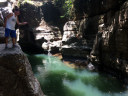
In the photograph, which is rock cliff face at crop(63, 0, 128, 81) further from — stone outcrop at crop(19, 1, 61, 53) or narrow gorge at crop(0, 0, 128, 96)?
stone outcrop at crop(19, 1, 61, 53)

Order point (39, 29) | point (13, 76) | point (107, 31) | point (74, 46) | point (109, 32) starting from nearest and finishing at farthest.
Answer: point (13, 76) < point (109, 32) < point (107, 31) < point (74, 46) < point (39, 29)

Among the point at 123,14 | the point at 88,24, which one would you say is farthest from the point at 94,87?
the point at 88,24

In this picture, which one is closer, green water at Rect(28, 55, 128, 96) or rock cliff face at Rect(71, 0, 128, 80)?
green water at Rect(28, 55, 128, 96)

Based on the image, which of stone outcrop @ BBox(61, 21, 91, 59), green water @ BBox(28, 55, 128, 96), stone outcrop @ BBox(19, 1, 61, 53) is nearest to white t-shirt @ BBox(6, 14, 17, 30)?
green water @ BBox(28, 55, 128, 96)

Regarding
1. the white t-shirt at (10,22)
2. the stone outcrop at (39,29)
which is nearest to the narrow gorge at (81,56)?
the stone outcrop at (39,29)

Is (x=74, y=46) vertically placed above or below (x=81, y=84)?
above

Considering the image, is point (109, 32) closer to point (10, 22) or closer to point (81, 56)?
point (81, 56)

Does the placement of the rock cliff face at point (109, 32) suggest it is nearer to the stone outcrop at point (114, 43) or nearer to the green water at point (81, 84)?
the stone outcrop at point (114, 43)

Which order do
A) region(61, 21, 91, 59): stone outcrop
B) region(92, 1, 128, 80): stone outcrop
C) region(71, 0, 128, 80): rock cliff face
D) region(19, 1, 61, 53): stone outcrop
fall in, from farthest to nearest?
1. region(19, 1, 61, 53): stone outcrop
2. region(61, 21, 91, 59): stone outcrop
3. region(71, 0, 128, 80): rock cliff face
4. region(92, 1, 128, 80): stone outcrop

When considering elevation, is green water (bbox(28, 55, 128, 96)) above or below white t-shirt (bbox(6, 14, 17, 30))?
below

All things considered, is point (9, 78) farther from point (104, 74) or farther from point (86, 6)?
point (86, 6)

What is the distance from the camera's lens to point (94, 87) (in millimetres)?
8039

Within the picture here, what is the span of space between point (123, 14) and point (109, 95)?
5.01m

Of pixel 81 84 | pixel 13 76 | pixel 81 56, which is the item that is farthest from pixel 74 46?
pixel 13 76
